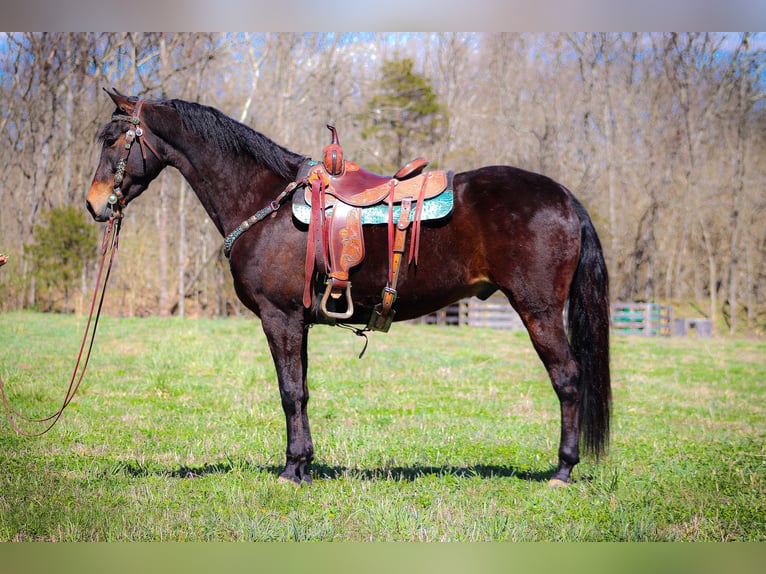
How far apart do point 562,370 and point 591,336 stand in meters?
0.30

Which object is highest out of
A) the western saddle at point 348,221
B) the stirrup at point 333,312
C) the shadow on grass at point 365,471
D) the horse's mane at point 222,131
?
the horse's mane at point 222,131

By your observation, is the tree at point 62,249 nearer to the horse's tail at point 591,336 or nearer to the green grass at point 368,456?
the green grass at point 368,456

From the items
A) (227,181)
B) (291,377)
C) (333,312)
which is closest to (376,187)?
(333,312)

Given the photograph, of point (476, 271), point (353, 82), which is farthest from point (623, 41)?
point (476, 271)

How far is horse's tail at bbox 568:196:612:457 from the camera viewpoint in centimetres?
376

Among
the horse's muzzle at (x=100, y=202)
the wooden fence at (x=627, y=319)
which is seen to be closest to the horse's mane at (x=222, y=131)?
the horse's muzzle at (x=100, y=202)

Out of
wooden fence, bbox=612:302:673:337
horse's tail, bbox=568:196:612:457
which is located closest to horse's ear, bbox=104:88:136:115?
horse's tail, bbox=568:196:612:457

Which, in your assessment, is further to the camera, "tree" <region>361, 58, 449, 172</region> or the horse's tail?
"tree" <region>361, 58, 449, 172</region>

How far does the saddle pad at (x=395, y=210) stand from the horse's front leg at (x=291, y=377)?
61cm

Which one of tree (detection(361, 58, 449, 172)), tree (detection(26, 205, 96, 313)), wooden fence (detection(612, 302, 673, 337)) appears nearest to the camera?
tree (detection(26, 205, 96, 313))

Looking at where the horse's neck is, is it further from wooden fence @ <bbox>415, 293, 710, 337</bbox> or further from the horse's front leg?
wooden fence @ <bbox>415, 293, 710, 337</bbox>

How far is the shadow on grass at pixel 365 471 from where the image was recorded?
4008mm

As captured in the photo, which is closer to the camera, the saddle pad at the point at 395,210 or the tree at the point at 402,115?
the saddle pad at the point at 395,210

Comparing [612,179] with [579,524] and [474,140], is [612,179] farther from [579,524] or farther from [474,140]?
[579,524]
